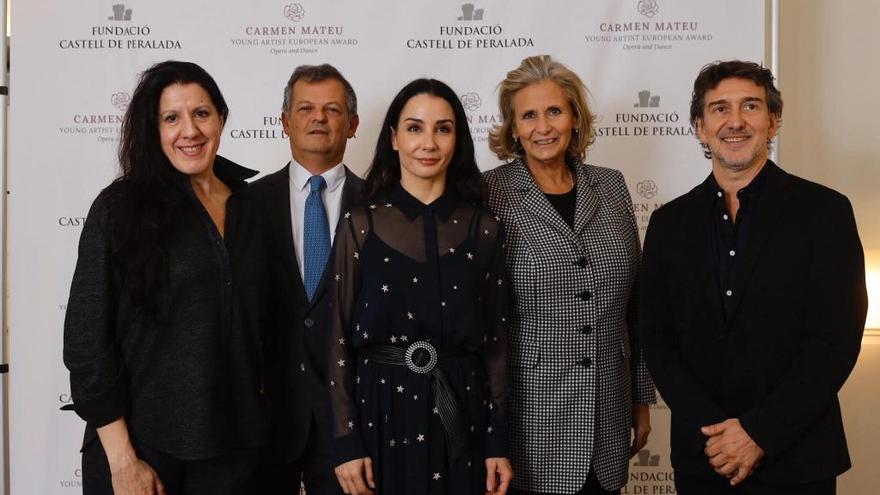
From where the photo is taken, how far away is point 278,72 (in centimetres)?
327

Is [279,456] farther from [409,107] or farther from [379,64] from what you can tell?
[379,64]

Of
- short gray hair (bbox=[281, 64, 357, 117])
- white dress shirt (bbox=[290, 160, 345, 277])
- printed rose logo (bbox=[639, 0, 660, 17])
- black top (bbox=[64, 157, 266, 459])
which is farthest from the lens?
printed rose logo (bbox=[639, 0, 660, 17])

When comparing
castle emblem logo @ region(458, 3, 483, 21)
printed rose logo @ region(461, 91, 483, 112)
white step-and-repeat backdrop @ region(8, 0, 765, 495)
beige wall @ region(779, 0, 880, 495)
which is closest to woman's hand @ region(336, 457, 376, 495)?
white step-and-repeat backdrop @ region(8, 0, 765, 495)

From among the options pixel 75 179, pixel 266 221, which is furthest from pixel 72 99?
pixel 266 221

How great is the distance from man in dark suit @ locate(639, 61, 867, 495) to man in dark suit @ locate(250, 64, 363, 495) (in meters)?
0.88

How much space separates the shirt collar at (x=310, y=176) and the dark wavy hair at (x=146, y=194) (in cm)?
41

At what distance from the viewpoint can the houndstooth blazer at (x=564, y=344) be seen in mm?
2229

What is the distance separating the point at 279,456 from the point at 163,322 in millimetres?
618

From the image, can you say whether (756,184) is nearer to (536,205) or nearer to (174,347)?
(536,205)

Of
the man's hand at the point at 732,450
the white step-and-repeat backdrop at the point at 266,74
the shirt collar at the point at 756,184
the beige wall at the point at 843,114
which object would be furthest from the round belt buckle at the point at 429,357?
the beige wall at the point at 843,114

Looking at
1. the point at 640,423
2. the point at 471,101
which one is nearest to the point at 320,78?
the point at 471,101

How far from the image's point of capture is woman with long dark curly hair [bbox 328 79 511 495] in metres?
2.05

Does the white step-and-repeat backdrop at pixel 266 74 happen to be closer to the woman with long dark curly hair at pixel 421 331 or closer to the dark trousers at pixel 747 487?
the woman with long dark curly hair at pixel 421 331

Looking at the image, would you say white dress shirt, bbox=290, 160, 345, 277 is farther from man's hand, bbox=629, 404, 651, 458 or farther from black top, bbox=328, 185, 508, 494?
man's hand, bbox=629, 404, 651, 458
